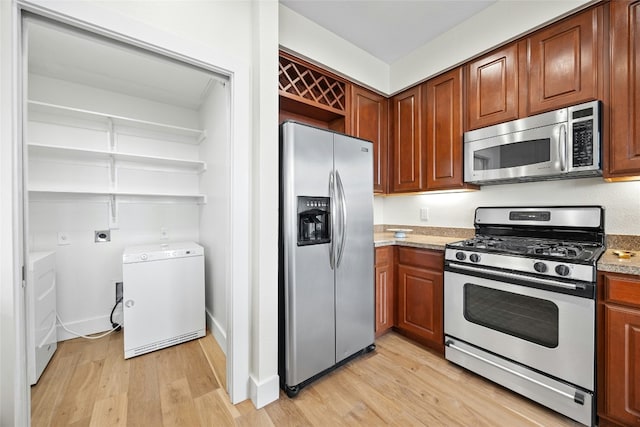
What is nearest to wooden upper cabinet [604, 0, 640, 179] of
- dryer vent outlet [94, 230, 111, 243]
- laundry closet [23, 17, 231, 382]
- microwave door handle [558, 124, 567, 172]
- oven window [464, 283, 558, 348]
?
microwave door handle [558, 124, 567, 172]

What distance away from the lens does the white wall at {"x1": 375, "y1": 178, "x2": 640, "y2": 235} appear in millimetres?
1732

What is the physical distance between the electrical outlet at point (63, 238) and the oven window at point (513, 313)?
356cm

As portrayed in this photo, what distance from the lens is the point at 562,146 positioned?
175cm

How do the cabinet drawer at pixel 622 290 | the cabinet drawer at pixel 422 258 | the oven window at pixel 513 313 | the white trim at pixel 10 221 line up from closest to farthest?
the white trim at pixel 10 221 → the cabinet drawer at pixel 622 290 → the oven window at pixel 513 313 → the cabinet drawer at pixel 422 258

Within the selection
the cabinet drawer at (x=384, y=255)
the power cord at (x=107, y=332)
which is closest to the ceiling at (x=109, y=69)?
the cabinet drawer at (x=384, y=255)

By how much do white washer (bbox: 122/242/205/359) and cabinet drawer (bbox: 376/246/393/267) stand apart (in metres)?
1.72

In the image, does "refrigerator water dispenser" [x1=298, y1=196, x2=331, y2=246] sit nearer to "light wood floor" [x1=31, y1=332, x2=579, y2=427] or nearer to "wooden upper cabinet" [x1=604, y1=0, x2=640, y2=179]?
"light wood floor" [x1=31, y1=332, x2=579, y2=427]

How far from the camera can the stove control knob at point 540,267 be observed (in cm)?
153

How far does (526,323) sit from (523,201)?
1024 millimetres

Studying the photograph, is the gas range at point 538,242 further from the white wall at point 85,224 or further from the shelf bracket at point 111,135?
the shelf bracket at point 111,135

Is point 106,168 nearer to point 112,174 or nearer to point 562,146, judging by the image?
point 112,174

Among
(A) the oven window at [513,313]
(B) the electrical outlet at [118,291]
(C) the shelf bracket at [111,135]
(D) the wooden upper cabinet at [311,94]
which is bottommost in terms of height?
(B) the electrical outlet at [118,291]

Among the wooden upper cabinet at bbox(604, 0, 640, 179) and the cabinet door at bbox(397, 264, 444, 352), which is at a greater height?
the wooden upper cabinet at bbox(604, 0, 640, 179)

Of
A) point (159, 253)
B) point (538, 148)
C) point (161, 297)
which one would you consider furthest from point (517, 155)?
point (161, 297)
